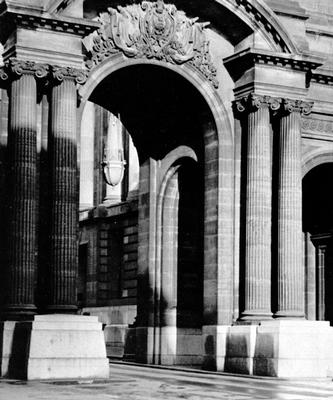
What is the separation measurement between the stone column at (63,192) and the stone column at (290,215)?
27.2 feet

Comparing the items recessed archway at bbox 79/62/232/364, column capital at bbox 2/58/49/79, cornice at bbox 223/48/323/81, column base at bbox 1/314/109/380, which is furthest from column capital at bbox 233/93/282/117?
column base at bbox 1/314/109/380

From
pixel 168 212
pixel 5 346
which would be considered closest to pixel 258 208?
pixel 168 212

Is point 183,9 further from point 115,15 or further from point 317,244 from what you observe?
point 317,244

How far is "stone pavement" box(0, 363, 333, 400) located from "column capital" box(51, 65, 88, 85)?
9.79 m

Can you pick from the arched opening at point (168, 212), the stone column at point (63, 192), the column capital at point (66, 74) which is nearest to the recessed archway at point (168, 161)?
the arched opening at point (168, 212)

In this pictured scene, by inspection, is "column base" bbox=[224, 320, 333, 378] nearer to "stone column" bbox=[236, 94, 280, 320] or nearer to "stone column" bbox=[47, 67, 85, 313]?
"stone column" bbox=[236, 94, 280, 320]

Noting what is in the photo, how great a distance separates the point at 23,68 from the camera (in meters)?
35.3

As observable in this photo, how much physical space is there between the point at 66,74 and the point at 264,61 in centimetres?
813

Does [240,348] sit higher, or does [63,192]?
[63,192]

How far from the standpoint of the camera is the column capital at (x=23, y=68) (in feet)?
115

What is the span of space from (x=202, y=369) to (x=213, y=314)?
6.86ft

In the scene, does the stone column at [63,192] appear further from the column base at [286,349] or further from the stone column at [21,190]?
the column base at [286,349]

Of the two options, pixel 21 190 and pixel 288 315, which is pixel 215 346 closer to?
pixel 288 315

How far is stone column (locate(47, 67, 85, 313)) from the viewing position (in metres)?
35.3
